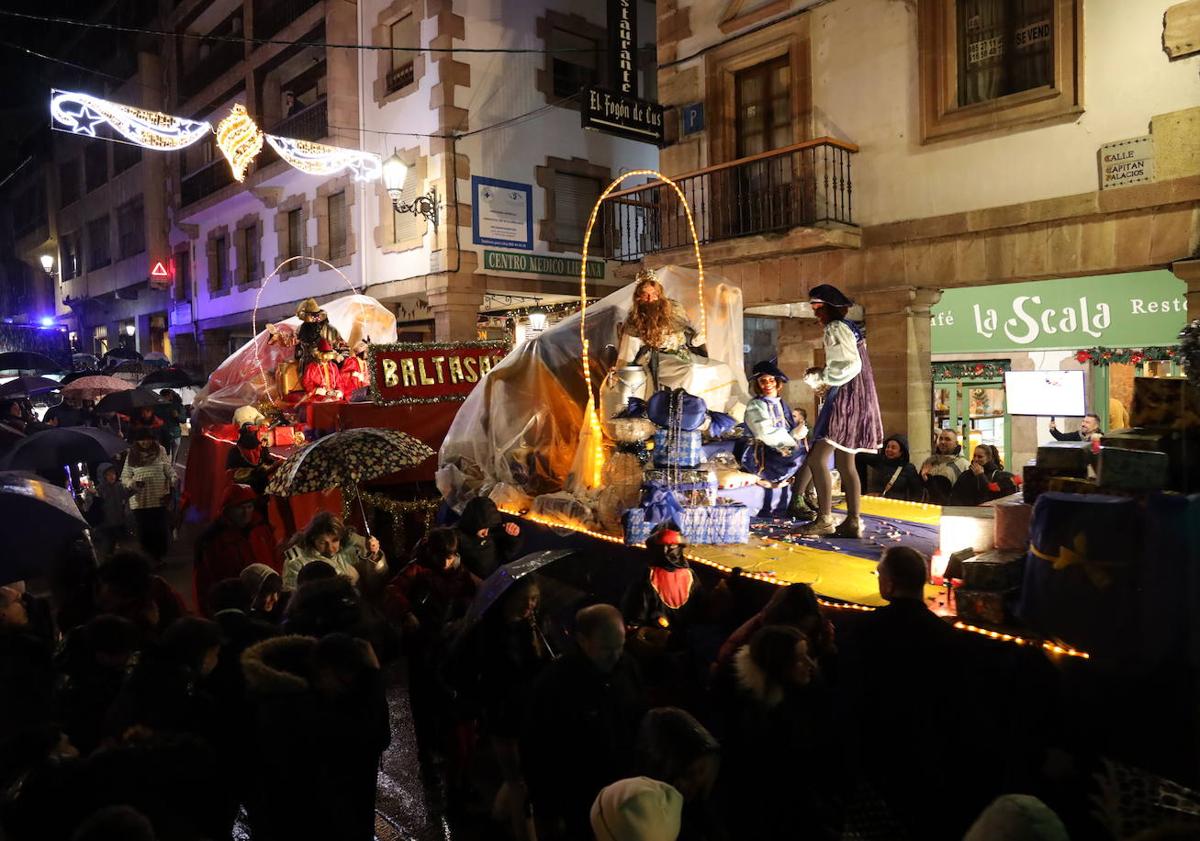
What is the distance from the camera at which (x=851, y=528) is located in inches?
260

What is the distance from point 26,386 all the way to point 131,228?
18.5 metres

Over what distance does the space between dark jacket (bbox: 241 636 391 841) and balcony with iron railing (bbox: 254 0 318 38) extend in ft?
65.1

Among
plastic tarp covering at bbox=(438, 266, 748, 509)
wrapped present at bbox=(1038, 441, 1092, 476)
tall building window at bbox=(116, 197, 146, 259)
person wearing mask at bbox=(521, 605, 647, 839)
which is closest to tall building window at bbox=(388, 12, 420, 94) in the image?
plastic tarp covering at bbox=(438, 266, 748, 509)

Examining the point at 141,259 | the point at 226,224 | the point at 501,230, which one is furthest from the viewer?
the point at 141,259

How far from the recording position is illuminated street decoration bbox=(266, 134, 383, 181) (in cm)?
1425

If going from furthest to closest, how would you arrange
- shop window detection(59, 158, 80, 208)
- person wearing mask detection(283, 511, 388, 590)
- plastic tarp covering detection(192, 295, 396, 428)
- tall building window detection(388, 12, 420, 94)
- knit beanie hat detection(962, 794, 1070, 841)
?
shop window detection(59, 158, 80, 208), tall building window detection(388, 12, 420, 94), plastic tarp covering detection(192, 295, 396, 428), person wearing mask detection(283, 511, 388, 590), knit beanie hat detection(962, 794, 1070, 841)

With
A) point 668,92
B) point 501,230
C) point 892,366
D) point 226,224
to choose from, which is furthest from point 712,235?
point 226,224

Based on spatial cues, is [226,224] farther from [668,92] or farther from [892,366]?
[892,366]

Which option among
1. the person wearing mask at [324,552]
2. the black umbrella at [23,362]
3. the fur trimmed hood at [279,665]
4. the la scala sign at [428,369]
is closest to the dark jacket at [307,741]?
the fur trimmed hood at [279,665]

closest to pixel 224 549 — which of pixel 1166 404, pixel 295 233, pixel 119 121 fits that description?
pixel 1166 404

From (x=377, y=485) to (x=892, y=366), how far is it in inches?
267

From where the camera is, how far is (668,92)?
13898mm

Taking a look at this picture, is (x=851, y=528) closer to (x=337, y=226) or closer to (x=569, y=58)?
(x=569, y=58)

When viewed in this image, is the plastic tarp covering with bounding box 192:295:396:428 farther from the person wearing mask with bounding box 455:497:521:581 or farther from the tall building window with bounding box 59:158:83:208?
the tall building window with bounding box 59:158:83:208
